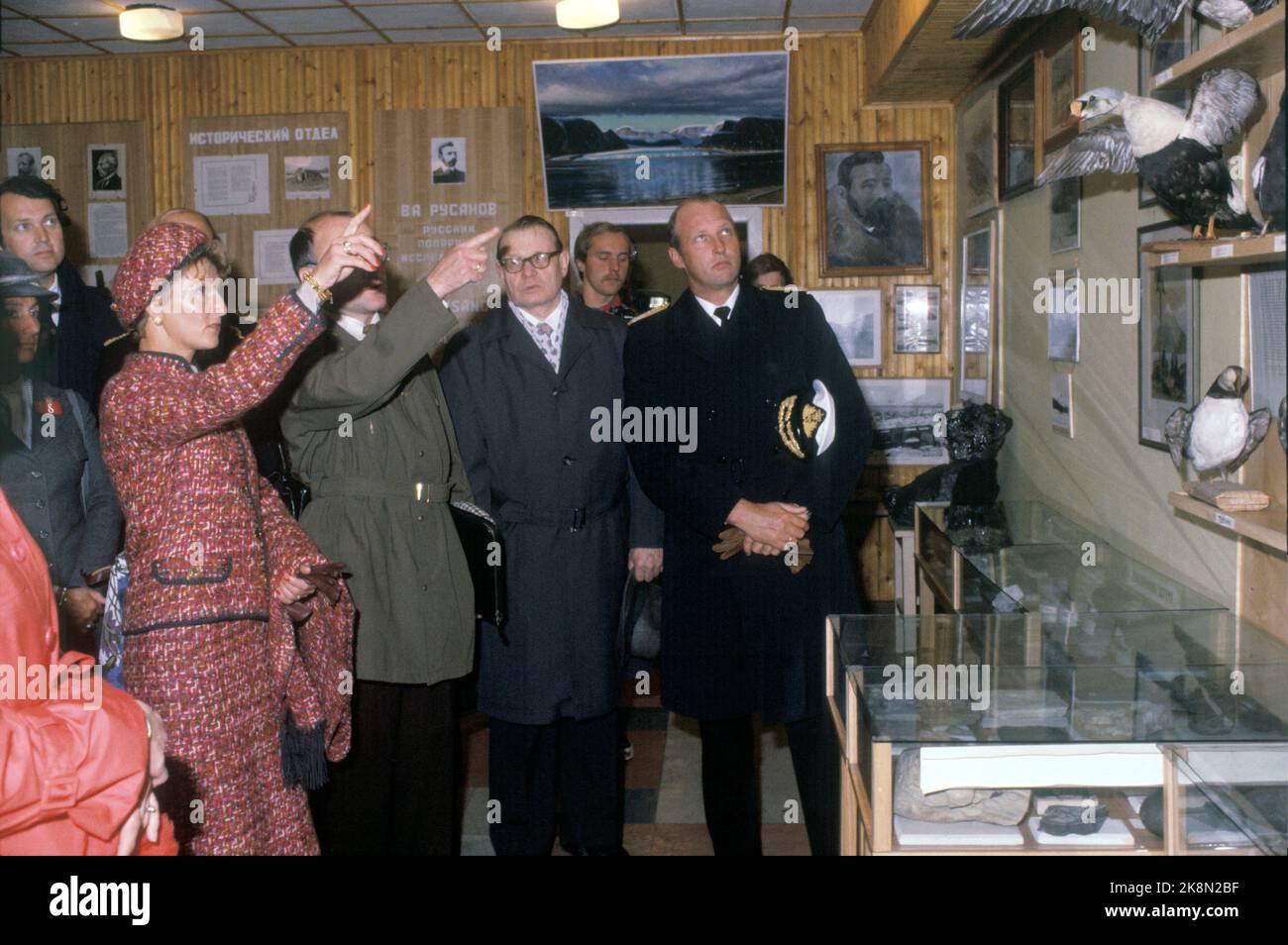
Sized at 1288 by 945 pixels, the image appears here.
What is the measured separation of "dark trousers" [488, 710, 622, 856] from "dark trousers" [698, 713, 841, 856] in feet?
0.93

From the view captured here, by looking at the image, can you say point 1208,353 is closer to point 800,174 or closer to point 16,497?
point 16,497

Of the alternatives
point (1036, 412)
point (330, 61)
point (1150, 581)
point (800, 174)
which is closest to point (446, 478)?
point (1150, 581)

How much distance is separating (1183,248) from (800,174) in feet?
13.7

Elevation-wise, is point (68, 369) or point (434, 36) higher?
point (434, 36)

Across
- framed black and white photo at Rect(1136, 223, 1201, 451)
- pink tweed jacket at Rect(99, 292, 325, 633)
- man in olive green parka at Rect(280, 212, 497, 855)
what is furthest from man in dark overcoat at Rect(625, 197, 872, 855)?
pink tweed jacket at Rect(99, 292, 325, 633)

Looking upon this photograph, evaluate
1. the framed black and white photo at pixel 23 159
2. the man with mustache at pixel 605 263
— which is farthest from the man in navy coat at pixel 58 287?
the framed black and white photo at pixel 23 159

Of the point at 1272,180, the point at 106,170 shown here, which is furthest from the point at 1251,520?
the point at 106,170

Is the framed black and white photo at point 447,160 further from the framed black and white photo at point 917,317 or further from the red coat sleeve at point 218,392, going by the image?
the red coat sleeve at point 218,392

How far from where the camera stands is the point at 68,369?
9.99 ft

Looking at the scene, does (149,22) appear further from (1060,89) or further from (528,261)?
Answer: (1060,89)

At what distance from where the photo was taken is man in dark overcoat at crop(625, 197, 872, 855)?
2.80m

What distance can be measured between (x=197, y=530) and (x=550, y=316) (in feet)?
3.86

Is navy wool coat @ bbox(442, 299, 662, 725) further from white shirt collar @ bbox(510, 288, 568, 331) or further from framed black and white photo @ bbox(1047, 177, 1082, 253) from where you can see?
framed black and white photo @ bbox(1047, 177, 1082, 253)

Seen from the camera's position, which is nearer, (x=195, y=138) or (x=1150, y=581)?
(x=1150, y=581)
